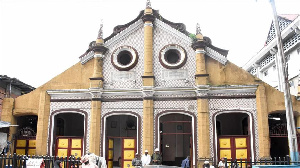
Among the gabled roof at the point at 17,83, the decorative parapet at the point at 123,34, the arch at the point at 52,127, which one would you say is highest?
the decorative parapet at the point at 123,34

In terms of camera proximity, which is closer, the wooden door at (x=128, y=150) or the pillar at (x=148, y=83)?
the pillar at (x=148, y=83)

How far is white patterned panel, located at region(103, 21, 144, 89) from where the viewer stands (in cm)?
2238

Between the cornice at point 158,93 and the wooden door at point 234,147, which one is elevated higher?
the cornice at point 158,93

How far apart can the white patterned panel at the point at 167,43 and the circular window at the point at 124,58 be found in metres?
1.48

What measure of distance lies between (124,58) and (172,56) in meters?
3.52

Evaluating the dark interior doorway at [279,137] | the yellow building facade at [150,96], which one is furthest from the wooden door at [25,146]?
the dark interior doorway at [279,137]

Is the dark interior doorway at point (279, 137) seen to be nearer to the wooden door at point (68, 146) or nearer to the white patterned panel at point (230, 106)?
the white patterned panel at point (230, 106)

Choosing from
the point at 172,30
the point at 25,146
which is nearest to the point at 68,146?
the point at 25,146

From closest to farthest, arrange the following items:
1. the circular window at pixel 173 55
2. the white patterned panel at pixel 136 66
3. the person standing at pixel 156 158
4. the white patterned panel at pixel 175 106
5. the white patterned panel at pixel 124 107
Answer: the person standing at pixel 156 158
the white patterned panel at pixel 175 106
the white patterned panel at pixel 124 107
the circular window at pixel 173 55
the white patterned panel at pixel 136 66

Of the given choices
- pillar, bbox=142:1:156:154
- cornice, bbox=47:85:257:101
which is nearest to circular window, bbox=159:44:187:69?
pillar, bbox=142:1:156:154

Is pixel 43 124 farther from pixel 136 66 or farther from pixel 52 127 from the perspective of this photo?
pixel 136 66

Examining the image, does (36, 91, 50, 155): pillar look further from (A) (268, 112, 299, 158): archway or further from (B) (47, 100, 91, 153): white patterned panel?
(A) (268, 112, 299, 158): archway

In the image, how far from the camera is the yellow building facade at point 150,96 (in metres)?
20.8

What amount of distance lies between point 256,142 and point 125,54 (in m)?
10.8
